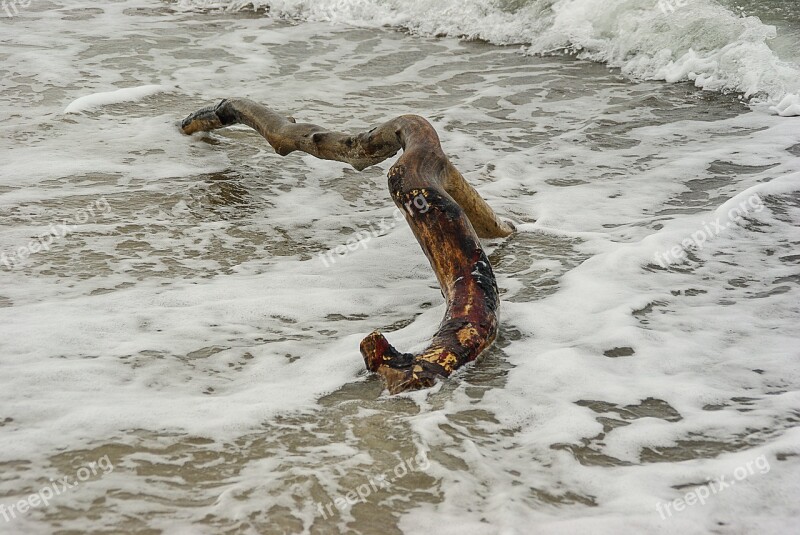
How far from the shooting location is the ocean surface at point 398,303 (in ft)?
7.11

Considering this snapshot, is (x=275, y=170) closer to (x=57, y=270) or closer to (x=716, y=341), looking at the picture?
(x=57, y=270)

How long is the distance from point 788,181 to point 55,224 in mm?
4139

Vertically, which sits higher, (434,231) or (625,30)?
(625,30)

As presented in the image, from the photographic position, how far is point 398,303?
11.8 ft

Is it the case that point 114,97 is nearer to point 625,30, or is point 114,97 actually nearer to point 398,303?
point 398,303

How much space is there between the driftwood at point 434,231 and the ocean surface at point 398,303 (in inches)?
4.6

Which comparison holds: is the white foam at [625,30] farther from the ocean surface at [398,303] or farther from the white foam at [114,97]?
the white foam at [114,97]

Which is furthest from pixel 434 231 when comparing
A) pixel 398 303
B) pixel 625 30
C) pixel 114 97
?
pixel 625 30

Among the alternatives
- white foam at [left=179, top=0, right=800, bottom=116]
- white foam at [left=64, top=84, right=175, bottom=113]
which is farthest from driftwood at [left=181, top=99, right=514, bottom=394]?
white foam at [left=179, top=0, right=800, bottom=116]

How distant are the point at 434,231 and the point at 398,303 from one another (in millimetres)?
447

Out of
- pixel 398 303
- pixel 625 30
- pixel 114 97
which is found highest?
pixel 625 30

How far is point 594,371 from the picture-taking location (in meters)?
2.90

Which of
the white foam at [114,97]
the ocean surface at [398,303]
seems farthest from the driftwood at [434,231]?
the white foam at [114,97]

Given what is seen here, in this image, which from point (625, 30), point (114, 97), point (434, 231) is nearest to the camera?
point (434, 231)
